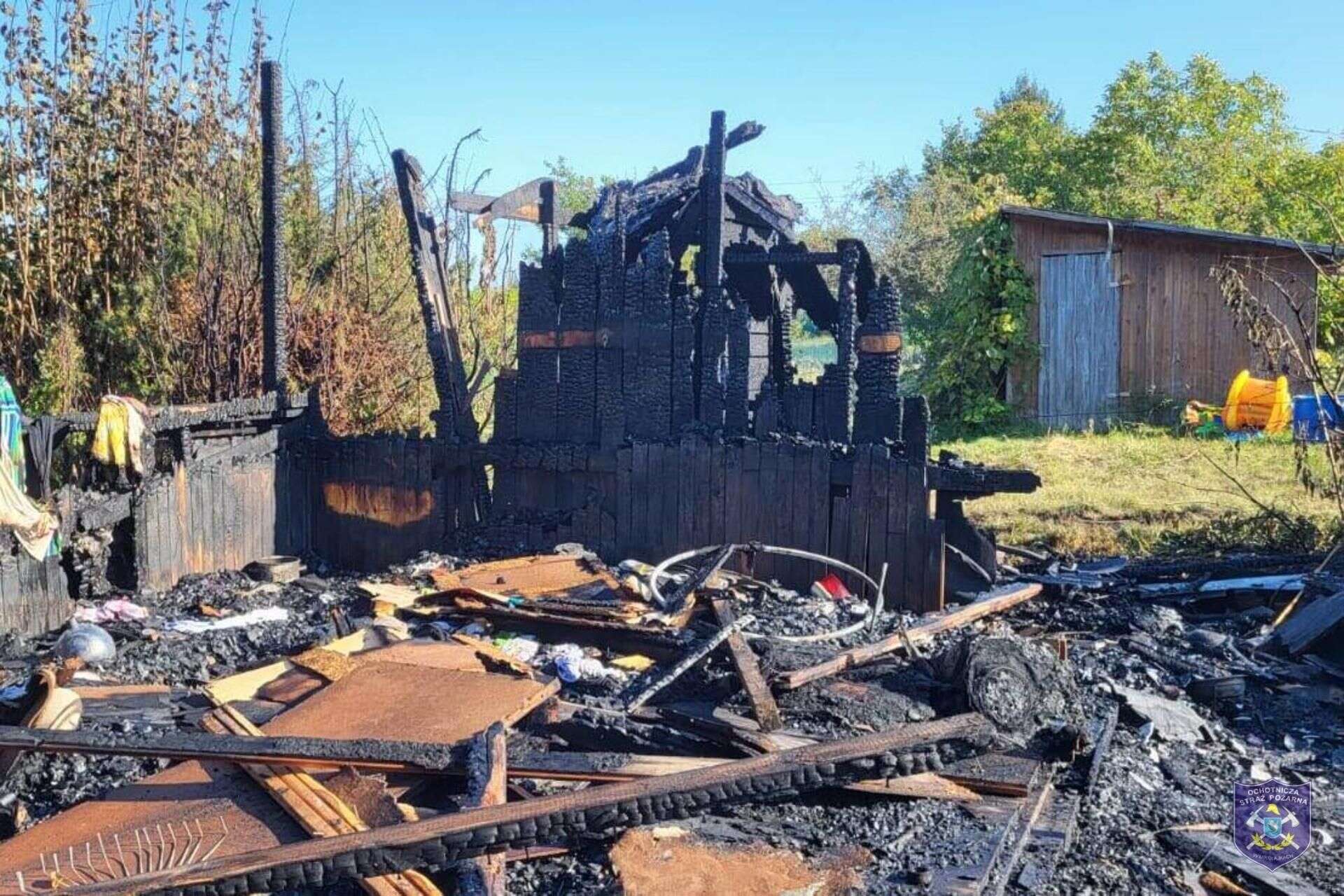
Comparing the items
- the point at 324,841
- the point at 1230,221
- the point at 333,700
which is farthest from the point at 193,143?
the point at 1230,221

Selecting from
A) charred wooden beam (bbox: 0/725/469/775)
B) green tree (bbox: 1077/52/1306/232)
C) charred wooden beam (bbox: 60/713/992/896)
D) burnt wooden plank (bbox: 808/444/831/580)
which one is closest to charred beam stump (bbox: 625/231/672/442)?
burnt wooden plank (bbox: 808/444/831/580)

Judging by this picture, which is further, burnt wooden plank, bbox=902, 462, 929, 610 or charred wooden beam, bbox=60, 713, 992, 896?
burnt wooden plank, bbox=902, 462, 929, 610

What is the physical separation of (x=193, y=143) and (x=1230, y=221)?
22.9 m

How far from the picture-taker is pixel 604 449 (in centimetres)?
916

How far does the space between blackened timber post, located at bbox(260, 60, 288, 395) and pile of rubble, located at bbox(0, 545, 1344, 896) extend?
104 inches

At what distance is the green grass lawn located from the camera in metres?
10.4

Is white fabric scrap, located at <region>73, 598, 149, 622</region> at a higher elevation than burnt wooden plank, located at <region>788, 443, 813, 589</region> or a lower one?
lower

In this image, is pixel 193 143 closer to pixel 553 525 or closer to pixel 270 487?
pixel 270 487

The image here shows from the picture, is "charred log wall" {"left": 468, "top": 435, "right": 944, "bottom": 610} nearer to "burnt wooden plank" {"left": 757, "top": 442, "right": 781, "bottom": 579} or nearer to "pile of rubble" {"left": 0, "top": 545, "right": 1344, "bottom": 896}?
"burnt wooden plank" {"left": 757, "top": 442, "right": 781, "bottom": 579}

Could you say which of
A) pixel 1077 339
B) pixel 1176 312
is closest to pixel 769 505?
pixel 1077 339

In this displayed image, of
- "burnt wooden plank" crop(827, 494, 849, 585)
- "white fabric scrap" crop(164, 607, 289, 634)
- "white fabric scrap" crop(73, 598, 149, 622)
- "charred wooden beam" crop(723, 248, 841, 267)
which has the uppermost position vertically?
"charred wooden beam" crop(723, 248, 841, 267)

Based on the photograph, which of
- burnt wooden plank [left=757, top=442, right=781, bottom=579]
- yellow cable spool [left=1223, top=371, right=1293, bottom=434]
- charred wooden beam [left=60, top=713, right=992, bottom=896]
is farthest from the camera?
yellow cable spool [left=1223, top=371, right=1293, bottom=434]

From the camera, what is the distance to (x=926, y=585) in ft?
26.0

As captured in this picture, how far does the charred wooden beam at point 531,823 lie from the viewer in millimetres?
3680
